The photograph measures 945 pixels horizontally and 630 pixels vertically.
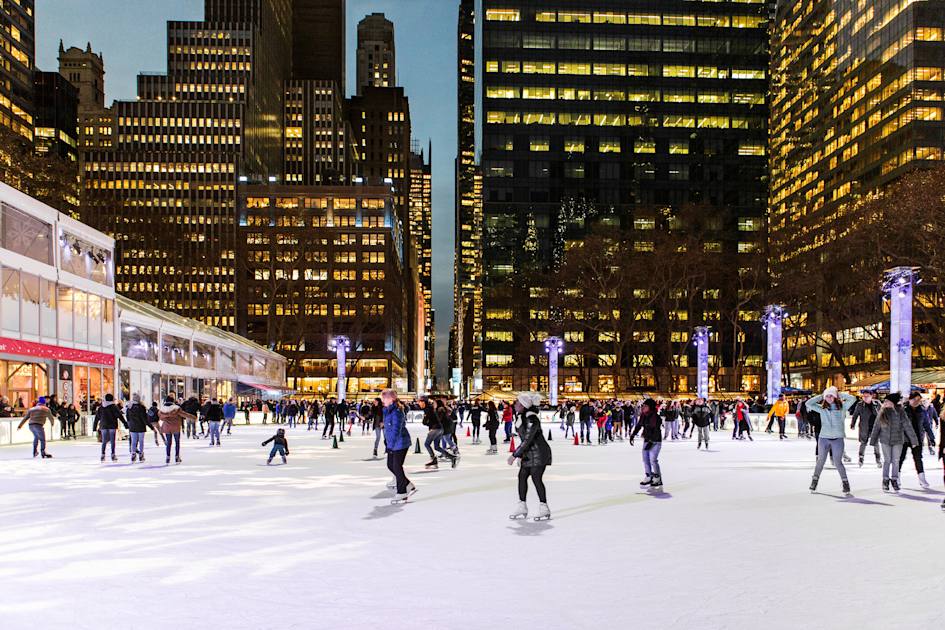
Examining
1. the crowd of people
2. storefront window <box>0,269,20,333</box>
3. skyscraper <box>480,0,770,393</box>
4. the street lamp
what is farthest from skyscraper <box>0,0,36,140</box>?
the crowd of people

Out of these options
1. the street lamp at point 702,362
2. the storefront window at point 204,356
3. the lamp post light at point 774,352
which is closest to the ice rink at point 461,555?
the lamp post light at point 774,352

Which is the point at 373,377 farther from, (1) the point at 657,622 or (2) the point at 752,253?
(1) the point at 657,622

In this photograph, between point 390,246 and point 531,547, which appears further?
point 390,246

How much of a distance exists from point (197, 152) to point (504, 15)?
2184 inches

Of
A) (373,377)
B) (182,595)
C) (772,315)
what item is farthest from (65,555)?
(373,377)

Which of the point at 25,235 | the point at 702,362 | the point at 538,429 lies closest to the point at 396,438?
the point at 538,429

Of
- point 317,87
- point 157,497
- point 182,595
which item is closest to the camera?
point 182,595

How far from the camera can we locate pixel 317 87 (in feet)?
595

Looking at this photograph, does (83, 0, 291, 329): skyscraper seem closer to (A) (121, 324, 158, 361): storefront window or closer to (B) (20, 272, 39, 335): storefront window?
(A) (121, 324, 158, 361): storefront window

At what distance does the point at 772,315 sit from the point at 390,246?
9015cm

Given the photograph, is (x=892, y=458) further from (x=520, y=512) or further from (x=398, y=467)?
(x=398, y=467)

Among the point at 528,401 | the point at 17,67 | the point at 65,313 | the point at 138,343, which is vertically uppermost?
the point at 17,67

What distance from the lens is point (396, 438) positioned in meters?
12.0

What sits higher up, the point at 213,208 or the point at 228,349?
the point at 213,208
